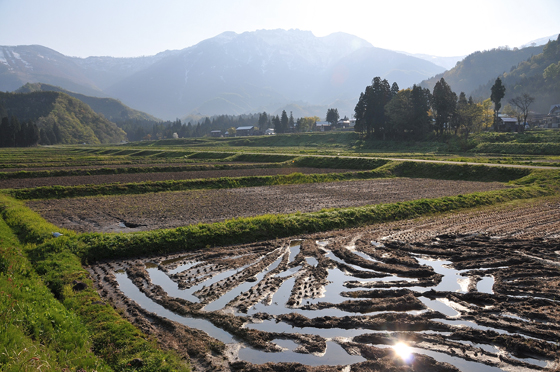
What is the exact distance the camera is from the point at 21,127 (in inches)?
4688

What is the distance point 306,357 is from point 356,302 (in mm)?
2581

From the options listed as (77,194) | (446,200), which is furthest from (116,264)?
(446,200)

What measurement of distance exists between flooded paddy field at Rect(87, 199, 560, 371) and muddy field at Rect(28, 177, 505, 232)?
5.11m

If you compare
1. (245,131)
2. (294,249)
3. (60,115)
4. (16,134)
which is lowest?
(294,249)

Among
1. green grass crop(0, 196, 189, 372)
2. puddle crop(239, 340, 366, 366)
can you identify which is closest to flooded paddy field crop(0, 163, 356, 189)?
green grass crop(0, 196, 189, 372)

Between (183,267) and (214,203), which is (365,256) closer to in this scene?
(183,267)

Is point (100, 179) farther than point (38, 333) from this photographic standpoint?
Yes

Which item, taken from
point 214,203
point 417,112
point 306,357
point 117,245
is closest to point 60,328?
point 306,357

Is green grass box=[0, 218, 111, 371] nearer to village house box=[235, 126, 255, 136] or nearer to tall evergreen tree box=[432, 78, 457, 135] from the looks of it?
tall evergreen tree box=[432, 78, 457, 135]

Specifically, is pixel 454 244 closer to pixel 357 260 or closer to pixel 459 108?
pixel 357 260

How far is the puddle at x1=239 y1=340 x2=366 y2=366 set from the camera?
6766 millimetres

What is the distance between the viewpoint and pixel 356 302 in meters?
9.06

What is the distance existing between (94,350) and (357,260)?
8.26 m

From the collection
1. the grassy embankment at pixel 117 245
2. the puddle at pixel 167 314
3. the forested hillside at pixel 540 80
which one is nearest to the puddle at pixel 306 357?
the puddle at pixel 167 314
